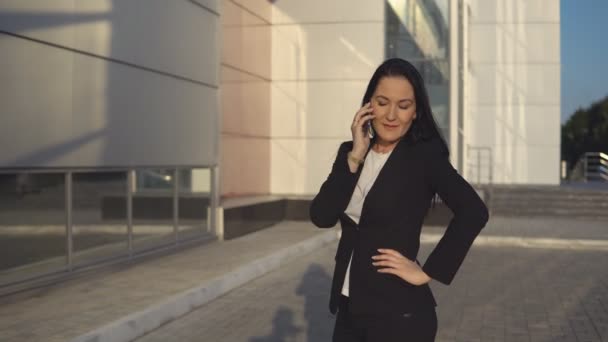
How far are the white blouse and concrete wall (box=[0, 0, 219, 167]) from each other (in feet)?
21.0

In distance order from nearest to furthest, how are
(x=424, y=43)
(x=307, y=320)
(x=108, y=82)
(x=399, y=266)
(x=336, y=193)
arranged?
(x=399, y=266), (x=336, y=193), (x=307, y=320), (x=108, y=82), (x=424, y=43)

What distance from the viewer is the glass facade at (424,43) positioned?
68.1ft

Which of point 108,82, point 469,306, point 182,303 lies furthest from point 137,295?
point 469,306

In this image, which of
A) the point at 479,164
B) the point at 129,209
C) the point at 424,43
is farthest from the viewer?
the point at 479,164

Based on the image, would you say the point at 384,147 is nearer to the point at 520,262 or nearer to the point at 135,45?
the point at 135,45

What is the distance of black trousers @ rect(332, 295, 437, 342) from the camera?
2.67 m

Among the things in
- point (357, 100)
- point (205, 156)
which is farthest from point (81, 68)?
point (357, 100)

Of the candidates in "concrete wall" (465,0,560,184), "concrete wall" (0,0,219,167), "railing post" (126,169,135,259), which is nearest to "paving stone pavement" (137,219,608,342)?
"railing post" (126,169,135,259)

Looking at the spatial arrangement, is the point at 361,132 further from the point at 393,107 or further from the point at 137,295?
the point at 137,295

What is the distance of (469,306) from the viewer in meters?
8.72

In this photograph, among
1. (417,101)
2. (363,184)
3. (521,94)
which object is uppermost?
(521,94)

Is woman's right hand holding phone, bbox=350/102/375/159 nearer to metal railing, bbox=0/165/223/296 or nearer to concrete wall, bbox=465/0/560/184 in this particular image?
metal railing, bbox=0/165/223/296

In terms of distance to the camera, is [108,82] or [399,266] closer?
[399,266]

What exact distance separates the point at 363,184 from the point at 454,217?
1.14 ft
